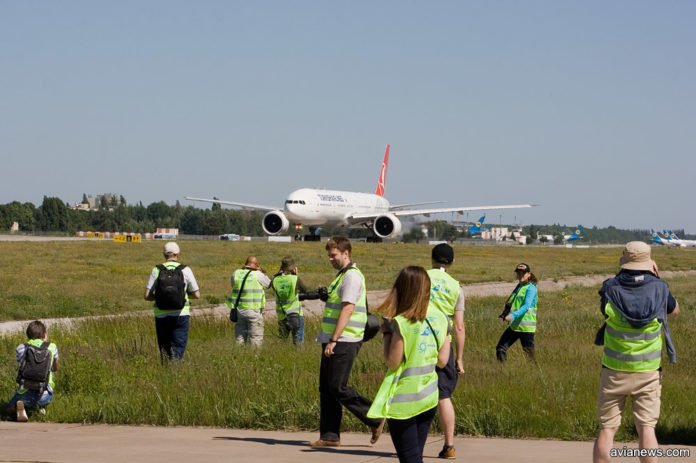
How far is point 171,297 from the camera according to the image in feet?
38.6

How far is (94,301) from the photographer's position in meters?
28.3

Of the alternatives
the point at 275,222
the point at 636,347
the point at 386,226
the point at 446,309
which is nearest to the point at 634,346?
the point at 636,347

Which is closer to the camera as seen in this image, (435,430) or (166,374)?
(435,430)

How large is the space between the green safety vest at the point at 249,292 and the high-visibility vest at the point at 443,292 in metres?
5.90

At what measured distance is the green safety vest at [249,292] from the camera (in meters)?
13.7

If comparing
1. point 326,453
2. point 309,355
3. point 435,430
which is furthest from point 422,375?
point 309,355

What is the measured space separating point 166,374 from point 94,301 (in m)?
17.5

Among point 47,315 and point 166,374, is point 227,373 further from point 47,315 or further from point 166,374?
point 47,315

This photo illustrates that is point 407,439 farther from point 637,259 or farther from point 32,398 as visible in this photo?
point 32,398

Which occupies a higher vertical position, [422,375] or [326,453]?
[422,375]

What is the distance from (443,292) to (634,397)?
5.78 feet

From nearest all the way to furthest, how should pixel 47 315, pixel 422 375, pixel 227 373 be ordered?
pixel 422 375 → pixel 227 373 → pixel 47 315

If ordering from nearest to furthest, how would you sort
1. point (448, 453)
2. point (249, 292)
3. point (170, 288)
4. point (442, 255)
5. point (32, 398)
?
point (448, 453) < point (442, 255) < point (32, 398) < point (170, 288) < point (249, 292)

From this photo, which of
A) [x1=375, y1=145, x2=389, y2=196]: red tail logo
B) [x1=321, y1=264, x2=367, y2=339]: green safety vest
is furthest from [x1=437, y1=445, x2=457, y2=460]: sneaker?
[x1=375, y1=145, x2=389, y2=196]: red tail logo
